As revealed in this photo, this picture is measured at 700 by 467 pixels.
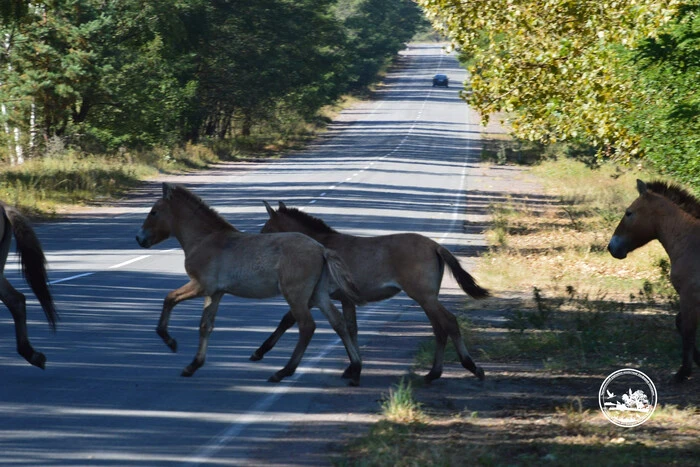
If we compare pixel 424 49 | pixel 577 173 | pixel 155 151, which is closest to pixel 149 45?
pixel 155 151

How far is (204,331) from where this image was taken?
1055 centimetres

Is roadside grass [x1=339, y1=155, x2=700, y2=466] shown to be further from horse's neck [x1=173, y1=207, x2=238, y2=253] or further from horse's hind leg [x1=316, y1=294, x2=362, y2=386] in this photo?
horse's neck [x1=173, y1=207, x2=238, y2=253]

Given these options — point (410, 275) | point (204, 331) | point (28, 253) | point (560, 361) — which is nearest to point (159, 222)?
point (28, 253)

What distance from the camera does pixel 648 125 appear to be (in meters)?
16.4

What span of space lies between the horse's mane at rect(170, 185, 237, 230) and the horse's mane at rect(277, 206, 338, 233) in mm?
561

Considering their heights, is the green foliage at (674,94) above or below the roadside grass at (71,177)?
above

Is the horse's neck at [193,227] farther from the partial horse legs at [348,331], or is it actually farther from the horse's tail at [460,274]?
the horse's tail at [460,274]

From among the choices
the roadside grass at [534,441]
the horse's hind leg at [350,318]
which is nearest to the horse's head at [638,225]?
the roadside grass at [534,441]

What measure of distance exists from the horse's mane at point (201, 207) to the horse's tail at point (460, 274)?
6.91 ft

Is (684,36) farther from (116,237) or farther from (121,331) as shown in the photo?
(116,237)

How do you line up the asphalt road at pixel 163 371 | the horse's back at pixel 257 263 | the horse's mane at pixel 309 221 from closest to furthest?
the asphalt road at pixel 163 371
the horse's back at pixel 257 263
the horse's mane at pixel 309 221

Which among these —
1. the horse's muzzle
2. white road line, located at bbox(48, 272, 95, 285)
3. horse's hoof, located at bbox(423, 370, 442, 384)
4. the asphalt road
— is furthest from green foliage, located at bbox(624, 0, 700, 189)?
white road line, located at bbox(48, 272, 95, 285)

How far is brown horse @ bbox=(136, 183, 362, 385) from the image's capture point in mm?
10273

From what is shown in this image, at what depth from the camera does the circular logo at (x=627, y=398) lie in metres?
8.89
